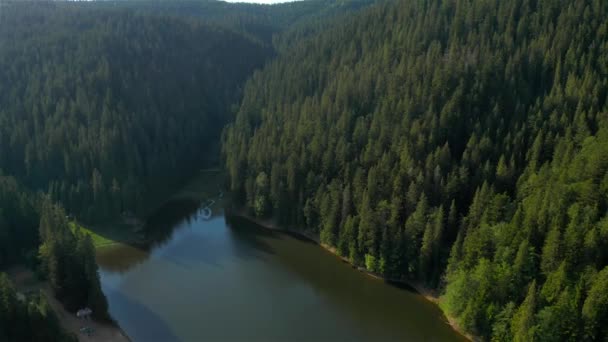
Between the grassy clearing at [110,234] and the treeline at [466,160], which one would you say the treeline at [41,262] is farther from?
the treeline at [466,160]

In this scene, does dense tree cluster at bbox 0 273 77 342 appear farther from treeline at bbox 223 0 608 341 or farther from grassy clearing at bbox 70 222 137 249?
treeline at bbox 223 0 608 341

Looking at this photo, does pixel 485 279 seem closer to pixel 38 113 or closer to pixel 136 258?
pixel 136 258

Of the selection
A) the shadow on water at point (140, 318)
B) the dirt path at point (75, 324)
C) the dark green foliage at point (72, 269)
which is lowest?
the shadow on water at point (140, 318)

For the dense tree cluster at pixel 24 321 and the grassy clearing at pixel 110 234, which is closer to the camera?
the dense tree cluster at pixel 24 321

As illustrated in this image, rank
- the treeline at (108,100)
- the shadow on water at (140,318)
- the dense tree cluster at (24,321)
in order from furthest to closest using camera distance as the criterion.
Answer: the treeline at (108,100) < the shadow on water at (140,318) < the dense tree cluster at (24,321)

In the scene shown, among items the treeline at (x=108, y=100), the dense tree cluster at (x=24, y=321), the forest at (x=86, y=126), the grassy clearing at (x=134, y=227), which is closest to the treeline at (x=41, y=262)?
the dense tree cluster at (x=24, y=321)

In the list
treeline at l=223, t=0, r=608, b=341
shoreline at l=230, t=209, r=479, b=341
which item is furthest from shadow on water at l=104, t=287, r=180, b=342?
shoreline at l=230, t=209, r=479, b=341

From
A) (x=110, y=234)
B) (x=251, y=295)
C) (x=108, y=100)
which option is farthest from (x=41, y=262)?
(x=108, y=100)
